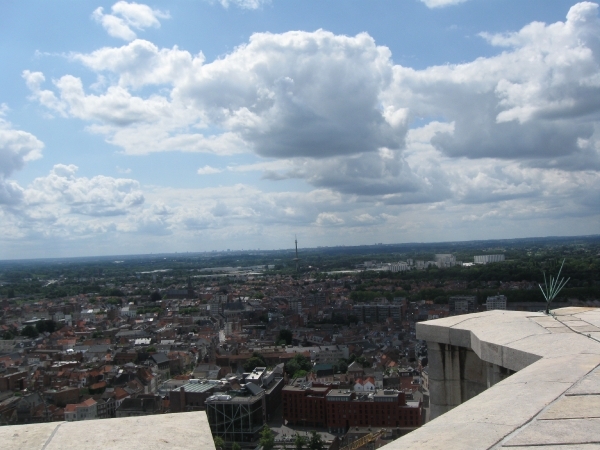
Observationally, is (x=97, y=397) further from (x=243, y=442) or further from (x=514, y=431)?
(x=514, y=431)

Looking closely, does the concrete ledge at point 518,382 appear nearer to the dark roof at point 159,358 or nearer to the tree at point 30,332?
the dark roof at point 159,358

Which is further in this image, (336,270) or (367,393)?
(336,270)

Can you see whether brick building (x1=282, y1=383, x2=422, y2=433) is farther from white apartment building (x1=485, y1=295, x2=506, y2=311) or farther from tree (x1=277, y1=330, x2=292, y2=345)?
white apartment building (x1=485, y1=295, x2=506, y2=311)

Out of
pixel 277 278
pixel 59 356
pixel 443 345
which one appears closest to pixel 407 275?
pixel 277 278

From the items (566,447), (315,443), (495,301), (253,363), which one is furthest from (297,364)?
(566,447)

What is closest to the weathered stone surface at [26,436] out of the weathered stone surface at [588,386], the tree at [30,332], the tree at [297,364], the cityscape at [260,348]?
the weathered stone surface at [588,386]

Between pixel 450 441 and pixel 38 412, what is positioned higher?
pixel 450 441

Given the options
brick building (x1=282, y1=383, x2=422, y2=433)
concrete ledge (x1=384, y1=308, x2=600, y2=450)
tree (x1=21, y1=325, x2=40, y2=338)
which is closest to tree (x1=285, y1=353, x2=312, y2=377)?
brick building (x1=282, y1=383, x2=422, y2=433)
